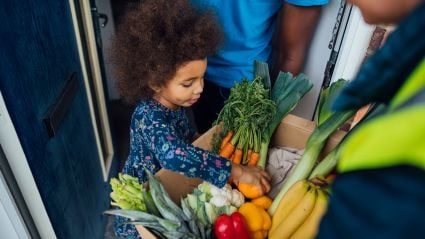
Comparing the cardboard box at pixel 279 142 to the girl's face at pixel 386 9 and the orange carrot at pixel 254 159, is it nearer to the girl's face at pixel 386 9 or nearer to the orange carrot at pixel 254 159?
the orange carrot at pixel 254 159

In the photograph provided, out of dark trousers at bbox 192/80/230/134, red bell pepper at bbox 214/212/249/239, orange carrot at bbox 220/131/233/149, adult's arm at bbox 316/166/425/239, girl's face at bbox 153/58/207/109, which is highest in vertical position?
adult's arm at bbox 316/166/425/239

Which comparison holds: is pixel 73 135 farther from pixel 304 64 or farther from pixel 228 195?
pixel 304 64

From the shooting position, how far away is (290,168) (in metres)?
1.12

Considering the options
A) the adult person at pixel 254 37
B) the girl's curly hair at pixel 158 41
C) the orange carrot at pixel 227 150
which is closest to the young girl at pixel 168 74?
the girl's curly hair at pixel 158 41

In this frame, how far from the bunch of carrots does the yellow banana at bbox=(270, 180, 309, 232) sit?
229 millimetres

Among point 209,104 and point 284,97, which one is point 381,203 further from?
point 209,104

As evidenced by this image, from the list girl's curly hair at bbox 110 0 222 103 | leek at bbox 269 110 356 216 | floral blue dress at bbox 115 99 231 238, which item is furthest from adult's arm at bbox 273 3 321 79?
floral blue dress at bbox 115 99 231 238

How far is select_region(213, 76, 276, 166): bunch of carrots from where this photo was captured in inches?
43.7

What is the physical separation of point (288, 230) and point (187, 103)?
0.49 metres

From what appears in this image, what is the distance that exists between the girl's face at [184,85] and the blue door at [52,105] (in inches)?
13.9

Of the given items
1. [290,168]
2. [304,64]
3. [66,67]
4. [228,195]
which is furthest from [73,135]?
[304,64]

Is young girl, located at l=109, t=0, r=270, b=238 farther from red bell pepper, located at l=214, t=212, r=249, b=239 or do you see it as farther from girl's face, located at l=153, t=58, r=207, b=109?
red bell pepper, located at l=214, t=212, r=249, b=239

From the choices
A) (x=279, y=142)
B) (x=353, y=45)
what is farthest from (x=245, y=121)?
(x=353, y=45)

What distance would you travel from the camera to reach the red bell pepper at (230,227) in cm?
85
